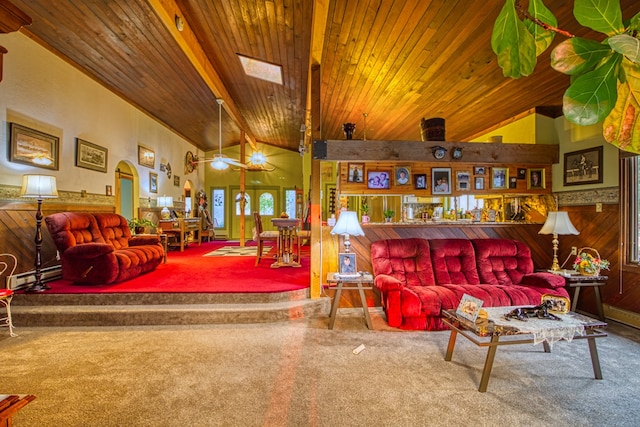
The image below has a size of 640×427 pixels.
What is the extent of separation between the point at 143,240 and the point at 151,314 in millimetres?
2049

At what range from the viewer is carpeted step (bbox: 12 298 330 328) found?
3.45 metres

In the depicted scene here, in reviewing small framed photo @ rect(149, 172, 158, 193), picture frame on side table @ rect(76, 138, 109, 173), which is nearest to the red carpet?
picture frame on side table @ rect(76, 138, 109, 173)

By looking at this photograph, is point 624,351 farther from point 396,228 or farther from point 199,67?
point 199,67

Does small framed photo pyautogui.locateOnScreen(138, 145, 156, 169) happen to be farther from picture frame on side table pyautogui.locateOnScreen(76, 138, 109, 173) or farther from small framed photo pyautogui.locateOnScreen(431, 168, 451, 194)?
small framed photo pyautogui.locateOnScreen(431, 168, 451, 194)

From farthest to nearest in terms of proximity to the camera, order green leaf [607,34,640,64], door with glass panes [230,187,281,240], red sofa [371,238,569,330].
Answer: door with glass panes [230,187,281,240]
red sofa [371,238,569,330]
green leaf [607,34,640,64]

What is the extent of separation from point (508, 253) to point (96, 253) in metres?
5.24

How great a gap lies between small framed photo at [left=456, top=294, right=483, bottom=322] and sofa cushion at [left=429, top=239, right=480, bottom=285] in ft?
4.11

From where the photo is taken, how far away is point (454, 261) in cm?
400

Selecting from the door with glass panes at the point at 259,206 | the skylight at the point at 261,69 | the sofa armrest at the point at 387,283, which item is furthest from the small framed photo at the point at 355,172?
the door with glass panes at the point at 259,206

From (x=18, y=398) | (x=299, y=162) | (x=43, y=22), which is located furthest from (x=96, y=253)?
(x=299, y=162)

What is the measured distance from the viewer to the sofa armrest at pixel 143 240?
203 inches

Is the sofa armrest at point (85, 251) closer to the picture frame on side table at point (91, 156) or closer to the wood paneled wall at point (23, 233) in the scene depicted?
the wood paneled wall at point (23, 233)

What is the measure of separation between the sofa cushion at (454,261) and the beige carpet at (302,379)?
90 cm

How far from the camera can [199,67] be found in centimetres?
475
